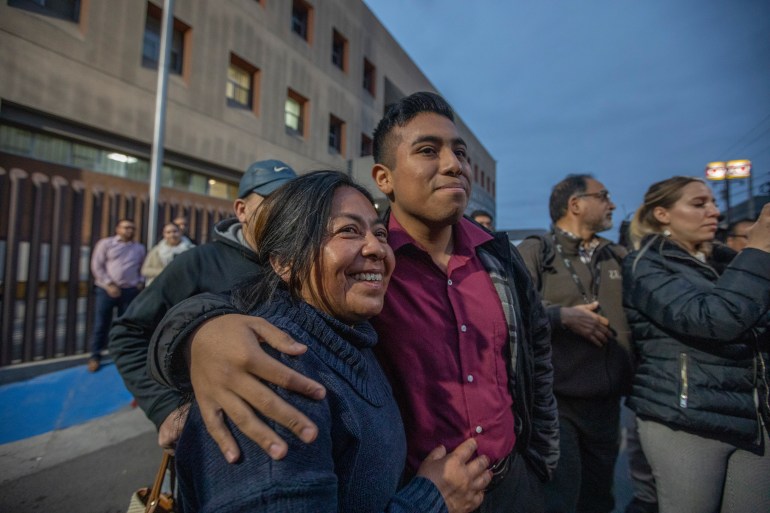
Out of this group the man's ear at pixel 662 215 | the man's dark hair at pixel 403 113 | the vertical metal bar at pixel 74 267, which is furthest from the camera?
the vertical metal bar at pixel 74 267

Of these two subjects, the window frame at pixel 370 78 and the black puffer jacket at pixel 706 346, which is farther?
the window frame at pixel 370 78

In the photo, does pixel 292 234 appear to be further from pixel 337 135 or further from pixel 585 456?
pixel 337 135

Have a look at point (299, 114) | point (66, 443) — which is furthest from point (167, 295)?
point (299, 114)

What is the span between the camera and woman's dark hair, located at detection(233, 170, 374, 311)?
3.99 feet

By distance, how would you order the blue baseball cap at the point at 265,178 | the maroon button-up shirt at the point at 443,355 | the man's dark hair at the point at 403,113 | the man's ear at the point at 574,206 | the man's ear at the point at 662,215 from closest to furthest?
the maroon button-up shirt at the point at 443,355 → the man's dark hair at the point at 403,113 → the man's ear at the point at 662,215 → the blue baseball cap at the point at 265,178 → the man's ear at the point at 574,206

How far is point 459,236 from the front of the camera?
1907mm

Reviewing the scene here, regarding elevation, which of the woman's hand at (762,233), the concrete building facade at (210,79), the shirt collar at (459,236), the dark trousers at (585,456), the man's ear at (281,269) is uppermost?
the concrete building facade at (210,79)

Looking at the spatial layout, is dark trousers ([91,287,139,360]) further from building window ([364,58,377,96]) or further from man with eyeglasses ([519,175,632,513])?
building window ([364,58,377,96])

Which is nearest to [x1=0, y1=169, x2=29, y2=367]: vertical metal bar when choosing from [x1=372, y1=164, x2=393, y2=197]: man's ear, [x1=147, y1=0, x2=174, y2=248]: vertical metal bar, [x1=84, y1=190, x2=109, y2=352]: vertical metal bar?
[x1=84, y1=190, x2=109, y2=352]: vertical metal bar

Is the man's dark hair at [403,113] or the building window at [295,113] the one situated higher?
the building window at [295,113]

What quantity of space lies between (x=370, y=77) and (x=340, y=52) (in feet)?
6.69

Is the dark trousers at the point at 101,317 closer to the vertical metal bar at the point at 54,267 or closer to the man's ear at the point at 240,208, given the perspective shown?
the vertical metal bar at the point at 54,267

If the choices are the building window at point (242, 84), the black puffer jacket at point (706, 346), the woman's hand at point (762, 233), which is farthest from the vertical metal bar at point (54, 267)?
the woman's hand at point (762, 233)

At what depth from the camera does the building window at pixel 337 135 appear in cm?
1475
